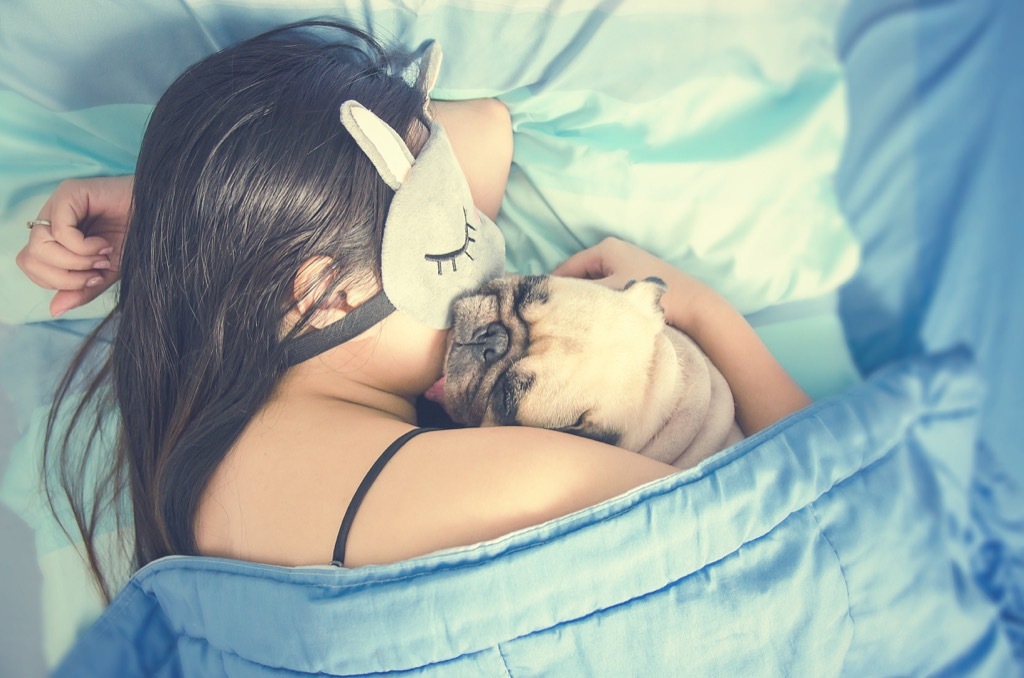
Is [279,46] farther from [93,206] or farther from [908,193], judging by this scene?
[908,193]

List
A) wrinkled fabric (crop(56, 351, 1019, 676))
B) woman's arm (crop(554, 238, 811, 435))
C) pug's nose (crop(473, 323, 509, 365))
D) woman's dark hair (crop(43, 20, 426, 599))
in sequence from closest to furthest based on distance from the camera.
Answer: wrinkled fabric (crop(56, 351, 1019, 676)) → woman's dark hair (crop(43, 20, 426, 599)) → pug's nose (crop(473, 323, 509, 365)) → woman's arm (crop(554, 238, 811, 435))

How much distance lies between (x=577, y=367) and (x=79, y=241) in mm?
1003

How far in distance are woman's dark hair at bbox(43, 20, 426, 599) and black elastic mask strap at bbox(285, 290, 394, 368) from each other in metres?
0.02

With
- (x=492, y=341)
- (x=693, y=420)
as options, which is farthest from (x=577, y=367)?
(x=693, y=420)

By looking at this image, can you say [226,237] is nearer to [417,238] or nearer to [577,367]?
[417,238]

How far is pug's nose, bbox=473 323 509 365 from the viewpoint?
3.77 ft

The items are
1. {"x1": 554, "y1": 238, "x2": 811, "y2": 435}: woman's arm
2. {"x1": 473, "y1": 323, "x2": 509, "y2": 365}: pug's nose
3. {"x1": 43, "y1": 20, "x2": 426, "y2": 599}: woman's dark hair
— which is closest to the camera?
Answer: {"x1": 43, "y1": 20, "x2": 426, "y2": 599}: woman's dark hair

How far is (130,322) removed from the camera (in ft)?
3.81

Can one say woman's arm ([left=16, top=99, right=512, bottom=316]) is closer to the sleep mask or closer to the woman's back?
the sleep mask

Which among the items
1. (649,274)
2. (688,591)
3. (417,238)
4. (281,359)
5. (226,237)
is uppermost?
(226,237)

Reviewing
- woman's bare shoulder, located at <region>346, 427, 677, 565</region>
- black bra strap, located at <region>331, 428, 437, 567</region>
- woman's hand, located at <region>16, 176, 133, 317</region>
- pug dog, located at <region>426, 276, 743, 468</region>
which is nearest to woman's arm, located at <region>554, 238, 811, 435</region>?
pug dog, located at <region>426, 276, 743, 468</region>

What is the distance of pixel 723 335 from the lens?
138 centimetres

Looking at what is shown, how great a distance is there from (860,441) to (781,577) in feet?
0.89

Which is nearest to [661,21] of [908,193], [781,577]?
[908,193]
